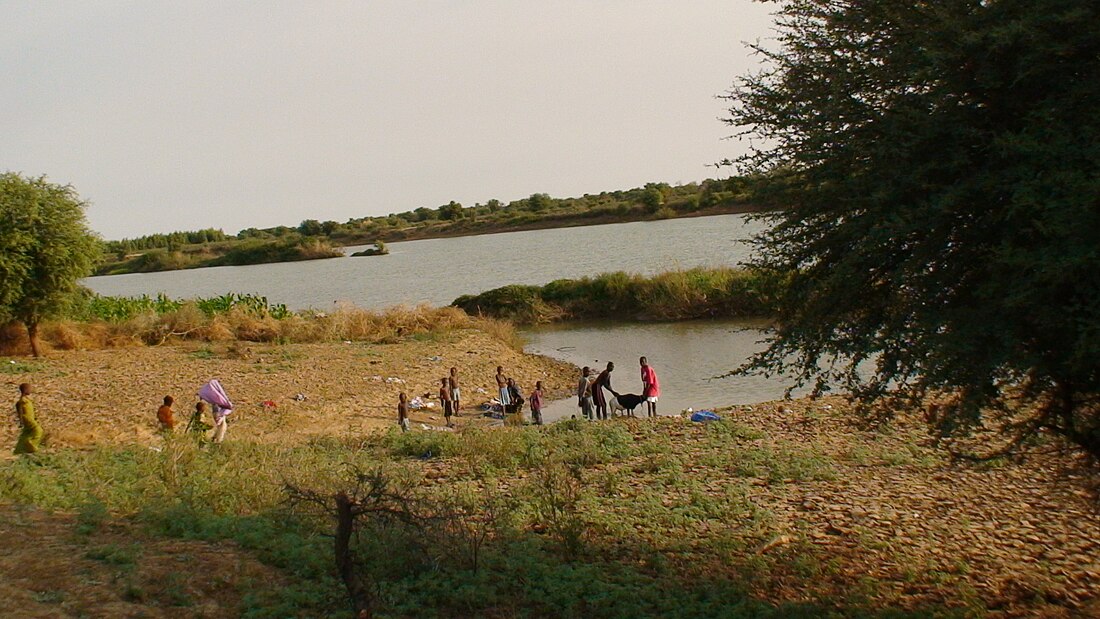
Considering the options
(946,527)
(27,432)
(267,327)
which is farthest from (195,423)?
(267,327)

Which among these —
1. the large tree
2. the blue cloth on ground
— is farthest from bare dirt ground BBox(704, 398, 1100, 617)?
the large tree

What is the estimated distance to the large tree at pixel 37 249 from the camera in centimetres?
2436

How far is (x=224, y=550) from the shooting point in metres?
8.12

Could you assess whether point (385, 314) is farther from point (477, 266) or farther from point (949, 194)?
point (477, 266)

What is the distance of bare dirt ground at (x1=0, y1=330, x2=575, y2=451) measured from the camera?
57.1 feet

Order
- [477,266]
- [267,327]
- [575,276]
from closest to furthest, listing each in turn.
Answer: [267,327], [575,276], [477,266]

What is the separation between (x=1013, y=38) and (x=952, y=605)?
4.65 metres

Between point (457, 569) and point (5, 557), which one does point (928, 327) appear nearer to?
point (457, 569)

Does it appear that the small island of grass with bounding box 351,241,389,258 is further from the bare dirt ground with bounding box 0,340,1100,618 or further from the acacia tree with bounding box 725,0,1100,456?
the acacia tree with bounding box 725,0,1100,456

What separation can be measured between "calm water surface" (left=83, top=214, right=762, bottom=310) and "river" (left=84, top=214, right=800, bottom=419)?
0.45ft

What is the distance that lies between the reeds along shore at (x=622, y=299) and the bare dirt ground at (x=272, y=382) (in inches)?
398

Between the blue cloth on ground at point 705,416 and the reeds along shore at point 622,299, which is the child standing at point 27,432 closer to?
the blue cloth on ground at point 705,416

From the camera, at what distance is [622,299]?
42.3 meters

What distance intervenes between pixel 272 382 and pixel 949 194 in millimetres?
19349
